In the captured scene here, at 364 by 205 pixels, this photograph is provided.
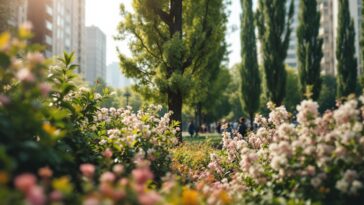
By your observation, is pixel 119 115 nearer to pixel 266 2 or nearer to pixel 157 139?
pixel 157 139

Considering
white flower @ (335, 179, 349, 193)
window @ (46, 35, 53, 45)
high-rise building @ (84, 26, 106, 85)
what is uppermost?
high-rise building @ (84, 26, 106, 85)

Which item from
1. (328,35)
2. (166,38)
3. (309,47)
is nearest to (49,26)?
(309,47)

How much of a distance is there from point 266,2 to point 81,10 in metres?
52.5

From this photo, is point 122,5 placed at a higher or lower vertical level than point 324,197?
higher

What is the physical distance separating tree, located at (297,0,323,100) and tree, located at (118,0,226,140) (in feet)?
47.3

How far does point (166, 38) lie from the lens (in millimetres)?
15727

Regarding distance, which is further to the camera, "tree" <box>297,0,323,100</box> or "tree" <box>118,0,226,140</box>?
"tree" <box>297,0,323,100</box>

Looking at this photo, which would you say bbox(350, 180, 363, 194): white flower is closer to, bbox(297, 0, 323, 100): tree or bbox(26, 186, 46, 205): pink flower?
bbox(26, 186, 46, 205): pink flower

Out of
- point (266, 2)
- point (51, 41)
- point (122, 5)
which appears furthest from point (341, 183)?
point (51, 41)

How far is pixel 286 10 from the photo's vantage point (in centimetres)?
2802

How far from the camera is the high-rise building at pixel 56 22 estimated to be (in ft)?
150

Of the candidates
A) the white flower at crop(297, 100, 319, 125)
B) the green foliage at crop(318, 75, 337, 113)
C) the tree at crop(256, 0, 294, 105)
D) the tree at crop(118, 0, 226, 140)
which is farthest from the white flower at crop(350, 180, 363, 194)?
the green foliage at crop(318, 75, 337, 113)

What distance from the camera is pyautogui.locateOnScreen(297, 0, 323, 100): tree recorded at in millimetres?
28734

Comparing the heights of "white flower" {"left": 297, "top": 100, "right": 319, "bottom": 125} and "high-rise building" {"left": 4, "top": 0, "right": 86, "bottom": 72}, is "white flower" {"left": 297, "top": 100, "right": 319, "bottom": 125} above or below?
below
